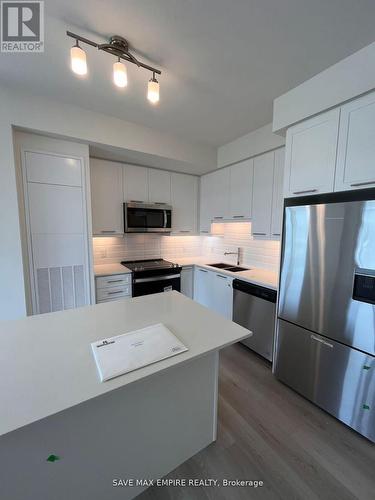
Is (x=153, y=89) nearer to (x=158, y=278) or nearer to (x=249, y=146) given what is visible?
(x=249, y=146)

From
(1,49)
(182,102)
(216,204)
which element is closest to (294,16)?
(182,102)

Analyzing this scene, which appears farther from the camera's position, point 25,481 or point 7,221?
point 7,221

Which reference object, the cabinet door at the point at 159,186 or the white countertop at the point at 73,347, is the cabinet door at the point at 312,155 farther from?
the cabinet door at the point at 159,186

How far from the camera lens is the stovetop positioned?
2.91 m

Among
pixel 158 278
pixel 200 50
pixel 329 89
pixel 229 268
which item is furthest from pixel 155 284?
pixel 329 89

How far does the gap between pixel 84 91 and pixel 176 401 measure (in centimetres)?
250

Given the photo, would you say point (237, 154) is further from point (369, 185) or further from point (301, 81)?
point (369, 185)

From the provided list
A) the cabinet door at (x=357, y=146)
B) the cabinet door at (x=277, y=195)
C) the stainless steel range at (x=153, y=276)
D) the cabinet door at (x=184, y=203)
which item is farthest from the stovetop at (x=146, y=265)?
the cabinet door at (x=357, y=146)

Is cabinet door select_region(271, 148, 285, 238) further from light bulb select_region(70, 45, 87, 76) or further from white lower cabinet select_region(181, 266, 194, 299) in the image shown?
light bulb select_region(70, 45, 87, 76)

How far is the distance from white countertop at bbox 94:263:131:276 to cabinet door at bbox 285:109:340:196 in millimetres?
2117

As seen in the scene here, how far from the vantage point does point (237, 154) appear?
2.85 m

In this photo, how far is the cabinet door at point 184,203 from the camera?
11.2 feet

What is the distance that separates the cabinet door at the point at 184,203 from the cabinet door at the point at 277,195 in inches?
57.7

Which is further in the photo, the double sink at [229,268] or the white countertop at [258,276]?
the double sink at [229,268]
